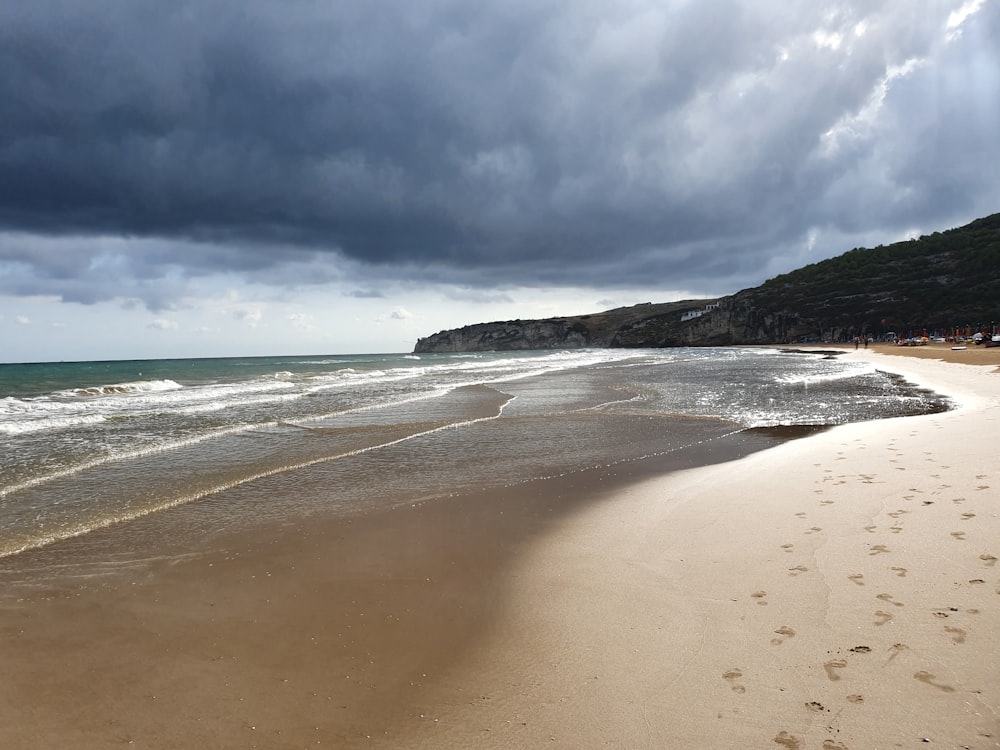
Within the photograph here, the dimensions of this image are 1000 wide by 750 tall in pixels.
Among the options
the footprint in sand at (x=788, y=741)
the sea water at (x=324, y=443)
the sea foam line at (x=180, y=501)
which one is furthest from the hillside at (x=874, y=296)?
the footprint in sand at (x=788, y=741)

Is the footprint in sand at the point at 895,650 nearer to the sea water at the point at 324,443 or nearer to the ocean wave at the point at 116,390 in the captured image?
the sea water at the point at 324,443

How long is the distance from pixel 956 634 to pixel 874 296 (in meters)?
131

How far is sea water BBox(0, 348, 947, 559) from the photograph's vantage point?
27.8 feet

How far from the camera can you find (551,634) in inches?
172

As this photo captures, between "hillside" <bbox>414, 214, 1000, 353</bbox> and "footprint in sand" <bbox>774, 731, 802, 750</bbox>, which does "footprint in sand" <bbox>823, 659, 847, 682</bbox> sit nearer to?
"footprint in sand" <bbox>774, 731, 802, 750</bbox>

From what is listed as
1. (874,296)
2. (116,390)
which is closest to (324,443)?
(116,390)

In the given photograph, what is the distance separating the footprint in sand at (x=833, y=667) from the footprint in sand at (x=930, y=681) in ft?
1.30

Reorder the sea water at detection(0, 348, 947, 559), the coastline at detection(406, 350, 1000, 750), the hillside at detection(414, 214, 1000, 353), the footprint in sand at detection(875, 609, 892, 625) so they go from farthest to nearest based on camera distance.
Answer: the hillside at detection(414, 214, 1000, 353) → the sea water at detection(0, 348, 947, 559) → the footprint in sand at detection(875, 609, 892, 625) → the coastline at detection(406, 350, 1000, 750)

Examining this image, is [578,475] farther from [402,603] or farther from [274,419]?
[274,419]

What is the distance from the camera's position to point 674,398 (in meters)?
22.4

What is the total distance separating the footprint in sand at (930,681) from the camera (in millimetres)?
3209

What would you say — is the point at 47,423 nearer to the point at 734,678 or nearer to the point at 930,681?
the point at 734,678

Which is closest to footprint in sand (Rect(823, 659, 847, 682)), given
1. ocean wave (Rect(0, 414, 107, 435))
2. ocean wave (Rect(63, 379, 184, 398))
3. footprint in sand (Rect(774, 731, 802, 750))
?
footprint in sand (Rect(774, 731, 802, 750))

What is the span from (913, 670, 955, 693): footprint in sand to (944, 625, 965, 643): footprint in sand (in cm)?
55
